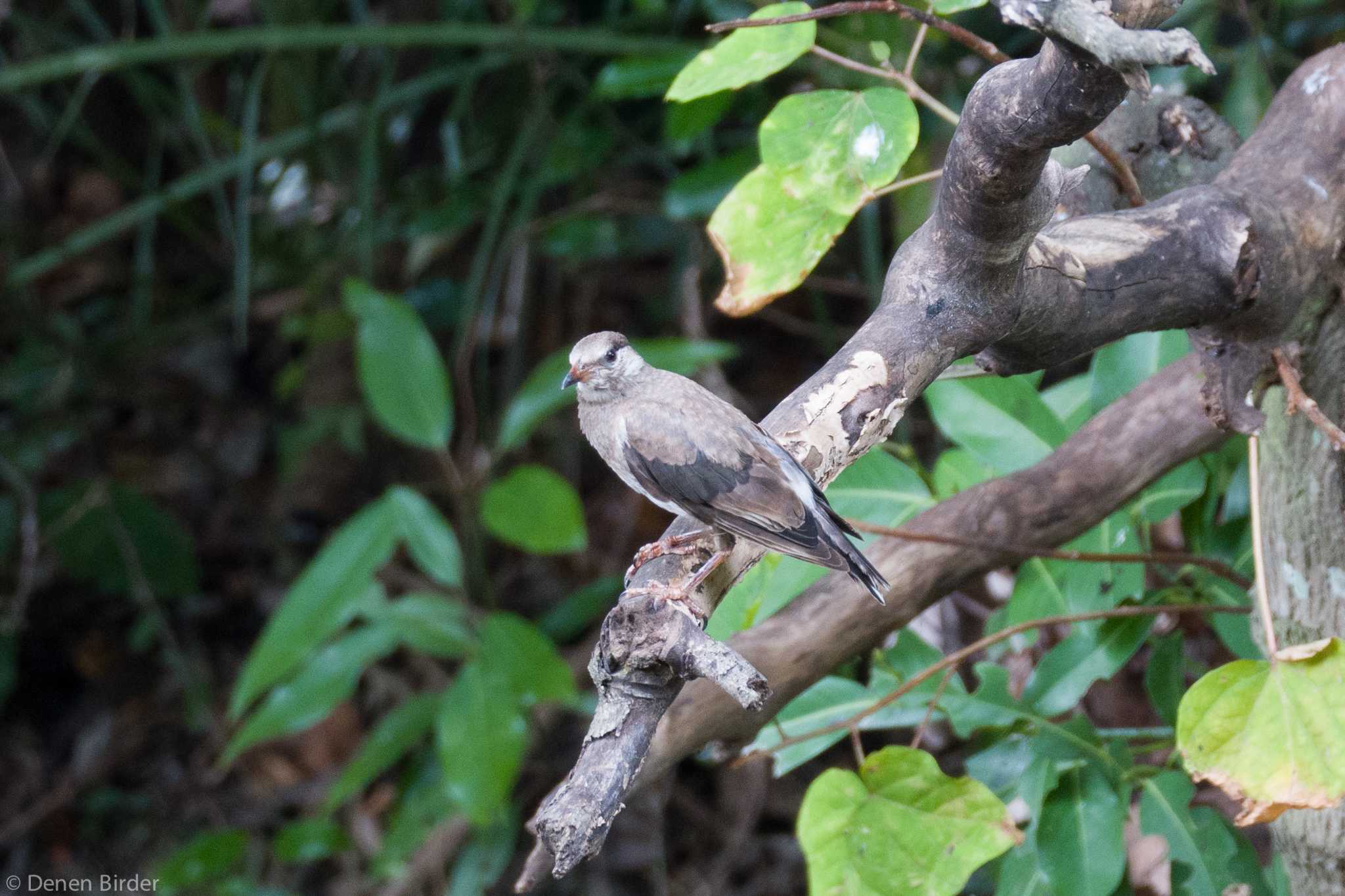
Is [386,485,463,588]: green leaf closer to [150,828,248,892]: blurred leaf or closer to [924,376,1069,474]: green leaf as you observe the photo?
[150,828,248,892]: blurred leaf

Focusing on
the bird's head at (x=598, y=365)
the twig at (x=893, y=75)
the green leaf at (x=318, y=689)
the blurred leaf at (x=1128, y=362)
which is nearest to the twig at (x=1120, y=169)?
Result: the twig at (x=893, y=75)

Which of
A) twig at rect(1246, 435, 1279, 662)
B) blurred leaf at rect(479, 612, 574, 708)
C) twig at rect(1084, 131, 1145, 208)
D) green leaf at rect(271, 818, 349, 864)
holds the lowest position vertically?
green leaf at rect(271, 818, 349, 864)

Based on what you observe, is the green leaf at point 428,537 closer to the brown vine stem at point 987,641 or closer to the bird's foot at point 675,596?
the brown vine stem at point 987,641

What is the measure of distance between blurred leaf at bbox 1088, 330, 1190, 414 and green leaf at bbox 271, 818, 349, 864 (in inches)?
119

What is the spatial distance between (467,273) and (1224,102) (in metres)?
3.12

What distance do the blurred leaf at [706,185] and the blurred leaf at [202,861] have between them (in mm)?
2748

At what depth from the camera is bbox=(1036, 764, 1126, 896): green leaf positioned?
186cm

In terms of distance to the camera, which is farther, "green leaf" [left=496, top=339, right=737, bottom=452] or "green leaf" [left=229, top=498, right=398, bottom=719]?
"green leaf" [left=496, top=339, right=737, bottom=452]

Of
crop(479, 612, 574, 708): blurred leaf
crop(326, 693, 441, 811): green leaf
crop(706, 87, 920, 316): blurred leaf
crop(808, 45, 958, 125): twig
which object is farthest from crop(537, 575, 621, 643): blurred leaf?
A: crop(808, 45, 958, 125): twig

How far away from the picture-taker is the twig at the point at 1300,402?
1.46m

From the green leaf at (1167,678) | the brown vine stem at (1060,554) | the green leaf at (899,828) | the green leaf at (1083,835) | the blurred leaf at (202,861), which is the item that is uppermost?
the brown vine stem at (1060,554)

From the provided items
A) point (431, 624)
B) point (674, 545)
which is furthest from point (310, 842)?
point (674, 545)

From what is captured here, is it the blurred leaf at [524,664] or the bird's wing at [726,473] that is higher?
the bird's wing at [726,473]

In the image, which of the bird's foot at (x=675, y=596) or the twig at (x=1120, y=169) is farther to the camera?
the twig at (x=1120, y=169)
